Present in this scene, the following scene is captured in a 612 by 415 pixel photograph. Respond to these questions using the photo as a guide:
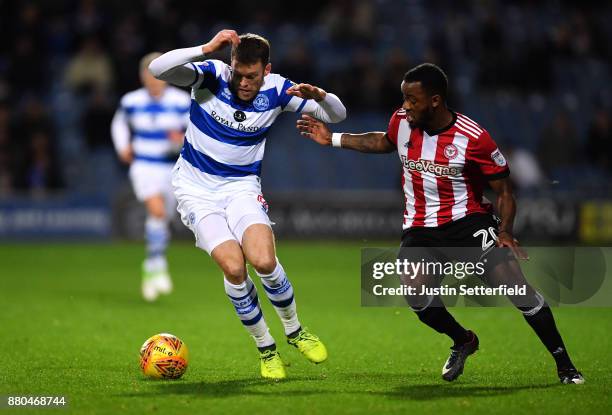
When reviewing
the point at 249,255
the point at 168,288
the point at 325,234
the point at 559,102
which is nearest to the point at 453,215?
the point at 249,255

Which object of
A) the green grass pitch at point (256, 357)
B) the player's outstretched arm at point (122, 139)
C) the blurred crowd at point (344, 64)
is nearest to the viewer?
the green grass pitch at point (256, 357)

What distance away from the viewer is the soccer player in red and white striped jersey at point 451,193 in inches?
276

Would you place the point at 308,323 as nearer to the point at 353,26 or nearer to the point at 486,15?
the point at 353,26

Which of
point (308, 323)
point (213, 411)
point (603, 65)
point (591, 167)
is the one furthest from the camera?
point (603, 65)

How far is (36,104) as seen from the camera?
18.7 metres

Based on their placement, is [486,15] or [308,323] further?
[486,15]

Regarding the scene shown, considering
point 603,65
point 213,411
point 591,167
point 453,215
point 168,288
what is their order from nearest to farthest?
point 213,411, point 453,215, point 168,288, point 591,167, point 603,65

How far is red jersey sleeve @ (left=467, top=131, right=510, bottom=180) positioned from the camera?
23.1ft

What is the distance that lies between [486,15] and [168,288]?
39.0ft

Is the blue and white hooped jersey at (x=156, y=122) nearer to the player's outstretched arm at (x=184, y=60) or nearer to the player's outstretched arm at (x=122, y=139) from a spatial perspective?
the player's outstretched arm at (x=122, y=139)

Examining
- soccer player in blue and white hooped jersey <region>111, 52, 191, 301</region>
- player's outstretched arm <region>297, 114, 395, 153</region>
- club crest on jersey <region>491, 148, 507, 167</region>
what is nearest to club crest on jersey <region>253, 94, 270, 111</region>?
player's outstretched arm <region>297, 114, 395, 153</region>

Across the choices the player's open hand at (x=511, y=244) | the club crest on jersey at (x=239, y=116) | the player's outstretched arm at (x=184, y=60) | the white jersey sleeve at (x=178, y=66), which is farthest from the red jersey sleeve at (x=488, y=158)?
the white jersey sleeve at (x=178, y=66)

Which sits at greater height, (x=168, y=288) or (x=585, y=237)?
(x=168, y=288)

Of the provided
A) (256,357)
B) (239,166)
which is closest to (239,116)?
(239,166)
